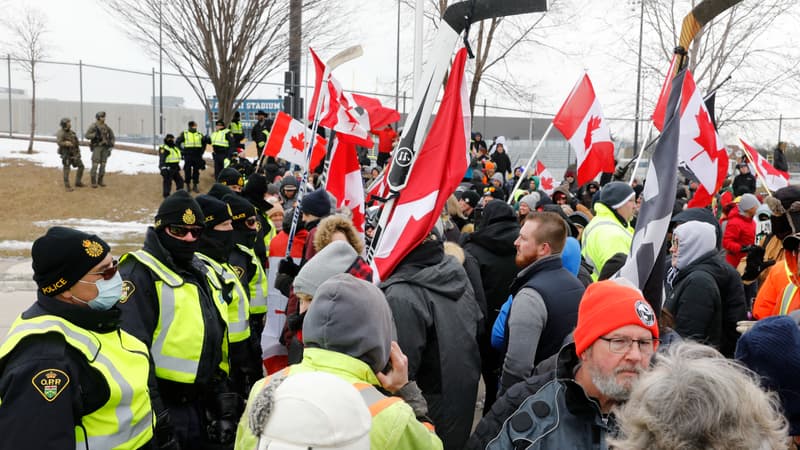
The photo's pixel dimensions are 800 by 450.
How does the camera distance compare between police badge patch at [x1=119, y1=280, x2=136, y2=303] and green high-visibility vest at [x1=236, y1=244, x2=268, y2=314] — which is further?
green high-visibility vest at [x1=236, y1=244, x2=268, y2=314]

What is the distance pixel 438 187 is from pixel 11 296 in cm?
864

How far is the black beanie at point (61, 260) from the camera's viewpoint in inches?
118

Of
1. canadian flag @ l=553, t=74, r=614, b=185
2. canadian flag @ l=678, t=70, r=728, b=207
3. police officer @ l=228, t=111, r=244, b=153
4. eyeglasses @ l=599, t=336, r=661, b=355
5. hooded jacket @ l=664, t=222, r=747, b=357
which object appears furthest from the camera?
police officer @ l=228, t=111, r=244, b=153

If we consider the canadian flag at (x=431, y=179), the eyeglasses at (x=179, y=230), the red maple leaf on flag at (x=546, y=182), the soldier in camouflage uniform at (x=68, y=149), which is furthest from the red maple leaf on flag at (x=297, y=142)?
the soldier in camouflage uniform at (x=68, y=149)

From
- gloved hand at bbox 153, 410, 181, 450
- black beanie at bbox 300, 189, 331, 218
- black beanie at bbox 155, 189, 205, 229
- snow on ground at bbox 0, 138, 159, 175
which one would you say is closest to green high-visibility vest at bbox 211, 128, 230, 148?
snow on ground at bbox 0, 138, 159, 175

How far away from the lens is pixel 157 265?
12.6 ft

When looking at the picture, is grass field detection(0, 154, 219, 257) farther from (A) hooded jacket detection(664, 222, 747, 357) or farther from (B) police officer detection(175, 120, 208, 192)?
(A) hooded jacket detection(664, 222, 747, 357)

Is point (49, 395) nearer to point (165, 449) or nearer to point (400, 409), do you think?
point (165, 449)

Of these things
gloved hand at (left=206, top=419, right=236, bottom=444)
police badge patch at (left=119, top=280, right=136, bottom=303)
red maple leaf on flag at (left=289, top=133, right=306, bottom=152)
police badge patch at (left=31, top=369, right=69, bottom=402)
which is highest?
red maple leaf on flag at (left=289, top=133, right=306, bottom=152)

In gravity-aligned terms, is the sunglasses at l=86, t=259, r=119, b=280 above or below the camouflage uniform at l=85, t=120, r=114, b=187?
below

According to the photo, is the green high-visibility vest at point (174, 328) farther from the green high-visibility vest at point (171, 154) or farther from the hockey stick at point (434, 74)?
the green high-visibility vest at point (171, 154)

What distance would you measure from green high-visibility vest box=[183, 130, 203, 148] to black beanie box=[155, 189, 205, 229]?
17417mm

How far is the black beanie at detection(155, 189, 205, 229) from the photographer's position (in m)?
4.04

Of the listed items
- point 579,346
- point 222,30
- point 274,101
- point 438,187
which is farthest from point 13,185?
point 579,346
